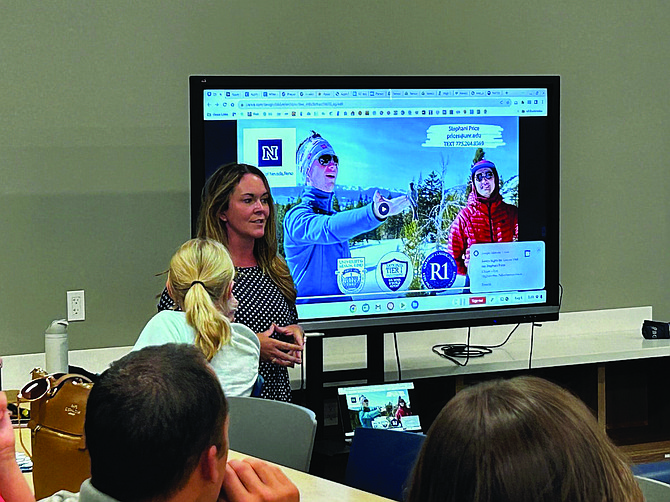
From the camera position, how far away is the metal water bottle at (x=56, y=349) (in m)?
3.50

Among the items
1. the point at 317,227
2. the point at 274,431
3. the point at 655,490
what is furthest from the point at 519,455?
the point at 317,227

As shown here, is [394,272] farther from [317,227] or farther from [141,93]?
[141,93]

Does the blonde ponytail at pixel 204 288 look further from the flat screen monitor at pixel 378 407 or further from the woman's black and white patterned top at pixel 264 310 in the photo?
the flat screen monitor at pixel 378 407

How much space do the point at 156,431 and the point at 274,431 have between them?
136 centimetres

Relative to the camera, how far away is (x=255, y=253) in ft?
11.6

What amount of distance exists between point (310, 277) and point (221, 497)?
2134 millimetres

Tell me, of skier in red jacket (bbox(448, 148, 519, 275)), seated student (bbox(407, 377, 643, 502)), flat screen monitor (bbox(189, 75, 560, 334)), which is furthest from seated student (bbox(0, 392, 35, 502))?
skier in red jacket (bbox(448, 148, 519, 275))

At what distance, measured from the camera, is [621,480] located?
1.11m

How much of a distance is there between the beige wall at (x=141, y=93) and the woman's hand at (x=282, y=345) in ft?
2.55

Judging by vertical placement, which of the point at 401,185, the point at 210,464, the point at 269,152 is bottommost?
the point at 210,464

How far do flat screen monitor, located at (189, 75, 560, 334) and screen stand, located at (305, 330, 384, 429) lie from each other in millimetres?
68

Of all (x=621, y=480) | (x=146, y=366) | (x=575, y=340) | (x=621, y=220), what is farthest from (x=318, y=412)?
(x=621, y=480)

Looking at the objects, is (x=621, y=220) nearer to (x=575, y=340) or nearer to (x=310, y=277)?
(x=575, y=340)

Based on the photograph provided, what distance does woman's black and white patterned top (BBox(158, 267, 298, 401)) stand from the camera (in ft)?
11.2
